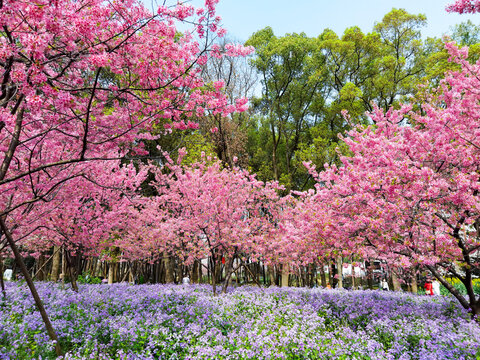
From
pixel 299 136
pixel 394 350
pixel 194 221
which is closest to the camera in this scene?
pixel 394 350

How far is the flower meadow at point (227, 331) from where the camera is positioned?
490 centimetres

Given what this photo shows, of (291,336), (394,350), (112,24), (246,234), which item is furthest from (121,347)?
(246,234)

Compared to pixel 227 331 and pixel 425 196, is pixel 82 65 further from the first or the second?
pixel 425 196

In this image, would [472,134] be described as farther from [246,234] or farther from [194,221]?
[194,221]

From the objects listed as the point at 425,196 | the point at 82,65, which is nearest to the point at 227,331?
the point at 425,196

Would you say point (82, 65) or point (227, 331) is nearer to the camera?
point (82, 65)

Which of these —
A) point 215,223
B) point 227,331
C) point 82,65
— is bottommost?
point 227,331

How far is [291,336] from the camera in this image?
5289mm

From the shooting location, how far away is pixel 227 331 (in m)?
6.45

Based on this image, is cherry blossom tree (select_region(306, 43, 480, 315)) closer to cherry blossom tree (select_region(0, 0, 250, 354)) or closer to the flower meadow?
the flower meadow

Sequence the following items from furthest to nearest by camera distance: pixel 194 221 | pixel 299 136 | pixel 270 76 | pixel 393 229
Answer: pixel 299 136 < pixel 270 76 < pixel 194 221 < pixel 393 229

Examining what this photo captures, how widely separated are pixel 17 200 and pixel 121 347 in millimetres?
5526

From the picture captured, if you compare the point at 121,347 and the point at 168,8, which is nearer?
the point at 168,8

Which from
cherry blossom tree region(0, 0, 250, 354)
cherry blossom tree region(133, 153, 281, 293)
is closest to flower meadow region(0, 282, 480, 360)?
cherry blossom tree region(0, 0, 250, 354)
